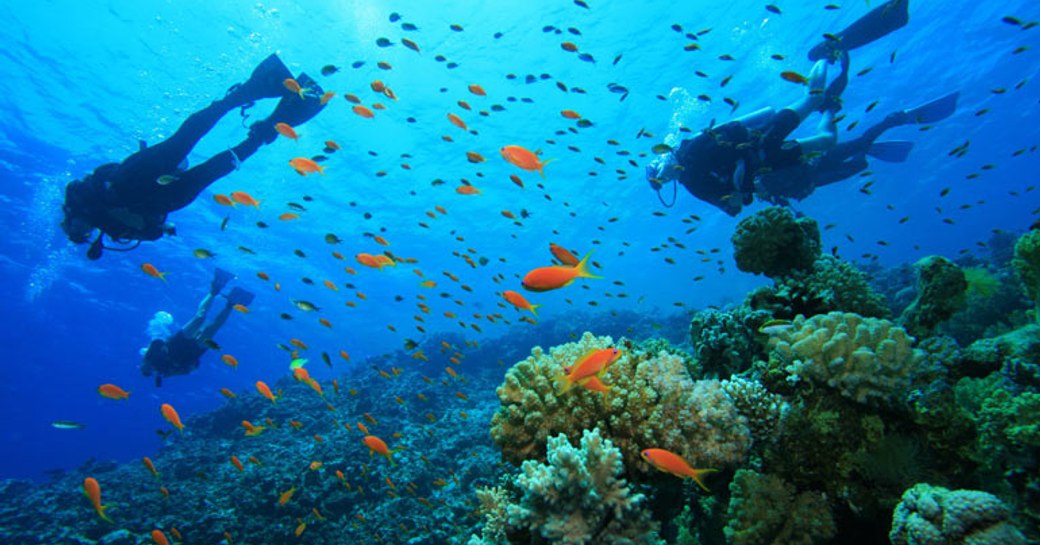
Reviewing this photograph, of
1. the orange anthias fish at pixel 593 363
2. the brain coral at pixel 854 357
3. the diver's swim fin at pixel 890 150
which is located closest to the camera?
the orange anthias fish at pixel 593 363

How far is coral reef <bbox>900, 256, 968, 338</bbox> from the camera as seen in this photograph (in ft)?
14.6

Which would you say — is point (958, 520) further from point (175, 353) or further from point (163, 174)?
point (175, 353)

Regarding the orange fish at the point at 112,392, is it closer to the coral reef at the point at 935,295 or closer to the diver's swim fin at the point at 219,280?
the diver's swim fin at the point at 219,280

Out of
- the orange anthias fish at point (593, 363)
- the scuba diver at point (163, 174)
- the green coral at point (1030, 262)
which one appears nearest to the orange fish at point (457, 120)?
the scuba diver at point (163, 174)

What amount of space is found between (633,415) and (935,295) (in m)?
4.04

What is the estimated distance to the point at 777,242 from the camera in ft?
18.3

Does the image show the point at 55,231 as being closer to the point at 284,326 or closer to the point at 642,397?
the point at 284,326

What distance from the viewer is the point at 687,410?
3.17m

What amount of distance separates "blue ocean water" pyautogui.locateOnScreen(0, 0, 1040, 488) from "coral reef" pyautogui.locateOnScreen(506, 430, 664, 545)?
6.39 m

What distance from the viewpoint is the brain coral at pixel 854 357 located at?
2947 millimetres

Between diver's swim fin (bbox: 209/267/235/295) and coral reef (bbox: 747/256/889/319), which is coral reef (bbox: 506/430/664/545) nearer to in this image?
coral reef (bbox: 747/256/889/319)

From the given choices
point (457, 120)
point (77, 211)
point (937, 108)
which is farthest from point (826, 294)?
point (937, 108)

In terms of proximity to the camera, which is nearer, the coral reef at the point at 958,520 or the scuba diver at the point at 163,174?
the coral reef at the point at 958,520

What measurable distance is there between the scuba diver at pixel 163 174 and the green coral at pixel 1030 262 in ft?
39.0
